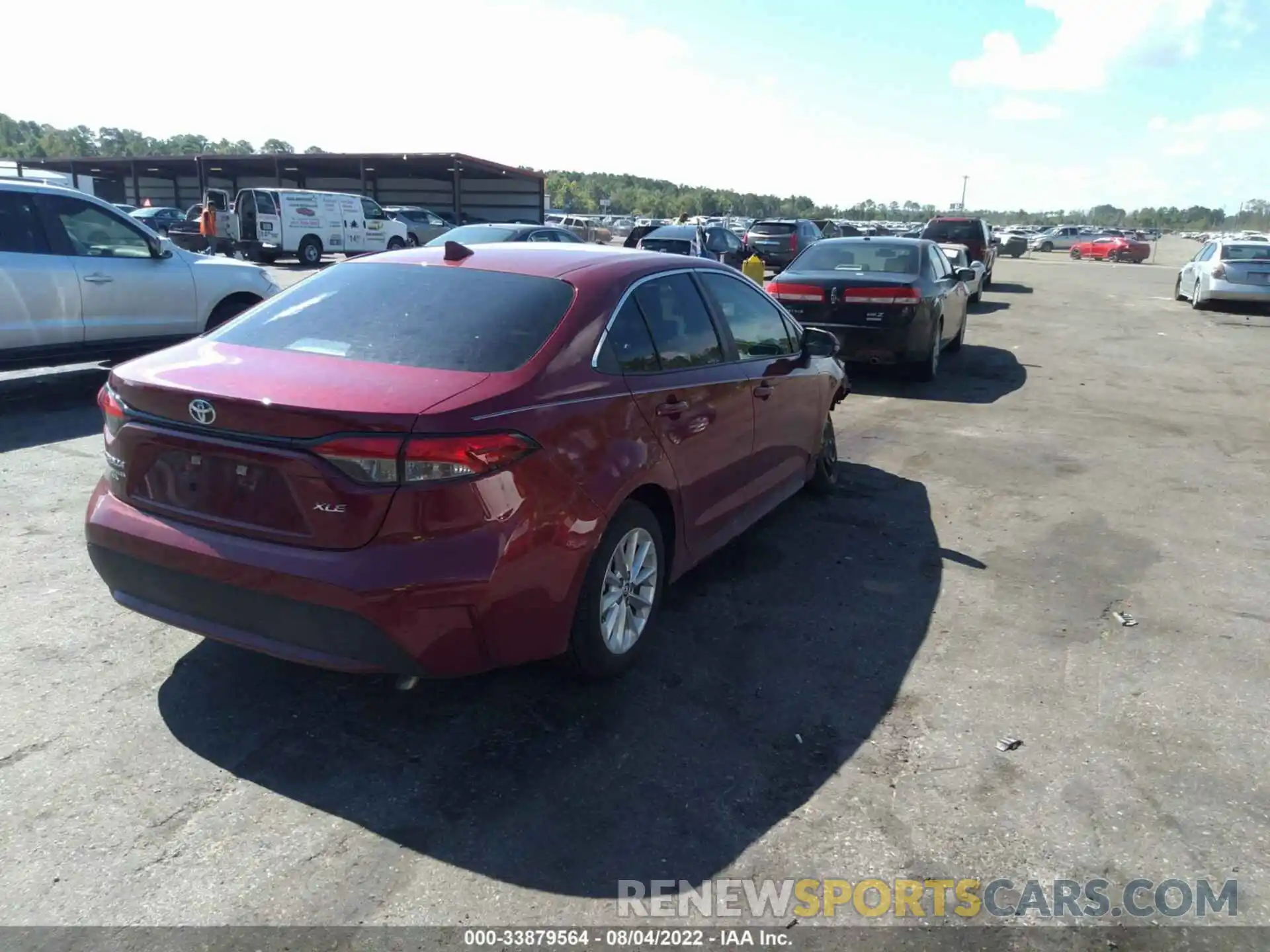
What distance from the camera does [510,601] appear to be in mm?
3189

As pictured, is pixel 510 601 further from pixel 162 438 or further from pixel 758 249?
pixel 758 249

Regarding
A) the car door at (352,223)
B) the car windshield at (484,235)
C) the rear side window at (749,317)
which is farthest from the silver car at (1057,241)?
the rear side window at (749,317)

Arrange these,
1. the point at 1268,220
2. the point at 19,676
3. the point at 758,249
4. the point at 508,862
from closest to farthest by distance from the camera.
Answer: the point at 508,862 → the point at 19,676 → the point at 758,249 → the point at 1268,220

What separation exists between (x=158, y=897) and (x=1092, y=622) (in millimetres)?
4182

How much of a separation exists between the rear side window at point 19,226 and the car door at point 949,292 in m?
8.99

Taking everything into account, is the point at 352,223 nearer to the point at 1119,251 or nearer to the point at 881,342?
the point at 881,342

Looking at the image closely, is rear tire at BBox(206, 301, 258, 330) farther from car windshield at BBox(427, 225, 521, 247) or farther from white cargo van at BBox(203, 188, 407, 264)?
white cargo van at BBox(203, 188, 407, 264)

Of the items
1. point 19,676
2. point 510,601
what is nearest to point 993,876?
point 510,601

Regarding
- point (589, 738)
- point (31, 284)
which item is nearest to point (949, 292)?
point (589, 738)

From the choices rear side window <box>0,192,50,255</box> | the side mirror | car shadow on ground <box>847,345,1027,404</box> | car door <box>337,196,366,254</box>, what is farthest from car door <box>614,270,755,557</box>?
car door <box>337,196,366,254</box>

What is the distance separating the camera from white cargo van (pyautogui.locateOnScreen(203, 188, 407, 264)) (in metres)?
26.3

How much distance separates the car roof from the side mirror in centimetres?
133

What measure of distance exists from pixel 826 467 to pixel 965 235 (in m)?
19.5

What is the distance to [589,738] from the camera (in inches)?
137
